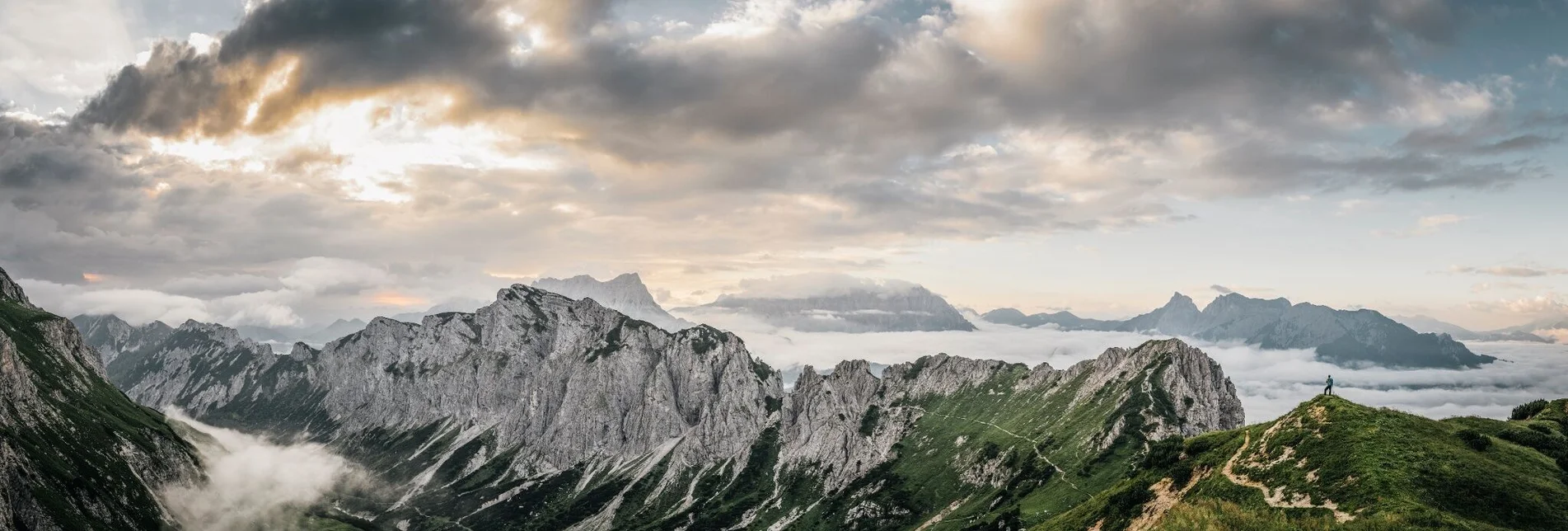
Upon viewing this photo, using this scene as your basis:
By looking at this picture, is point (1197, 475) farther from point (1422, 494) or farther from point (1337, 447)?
point (1422, 494)

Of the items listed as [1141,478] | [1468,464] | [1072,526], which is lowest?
[1072,526]

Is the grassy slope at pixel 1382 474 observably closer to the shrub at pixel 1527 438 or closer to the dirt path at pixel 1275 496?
the shrub at pixel 1527 438

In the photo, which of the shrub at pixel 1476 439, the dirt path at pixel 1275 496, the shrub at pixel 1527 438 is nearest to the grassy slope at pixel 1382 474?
the shrub at pixel 1527 438

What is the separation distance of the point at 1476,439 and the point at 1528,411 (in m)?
40.6

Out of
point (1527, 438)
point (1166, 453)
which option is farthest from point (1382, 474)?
point (1166, 453)

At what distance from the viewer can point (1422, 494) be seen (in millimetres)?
76688

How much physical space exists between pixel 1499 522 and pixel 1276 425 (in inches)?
1152

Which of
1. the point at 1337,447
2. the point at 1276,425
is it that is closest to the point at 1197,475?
the point at 1276,425

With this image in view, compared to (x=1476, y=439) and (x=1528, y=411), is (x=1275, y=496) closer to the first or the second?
(x=1476, y=439)

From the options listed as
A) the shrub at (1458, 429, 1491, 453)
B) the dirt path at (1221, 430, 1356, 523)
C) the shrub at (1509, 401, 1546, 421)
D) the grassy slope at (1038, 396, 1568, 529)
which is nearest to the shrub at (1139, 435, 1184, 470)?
the grassy slope at (1038, 396, 1568, 529)

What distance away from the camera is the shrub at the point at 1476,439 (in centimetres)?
8726

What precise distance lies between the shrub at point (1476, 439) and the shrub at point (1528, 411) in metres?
35.5

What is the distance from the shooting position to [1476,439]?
8844 centimetres

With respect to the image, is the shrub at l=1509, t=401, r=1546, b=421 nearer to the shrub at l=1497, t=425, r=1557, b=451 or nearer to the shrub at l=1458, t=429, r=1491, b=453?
the shrub at l=1497, t=425, r=1557, b=451
